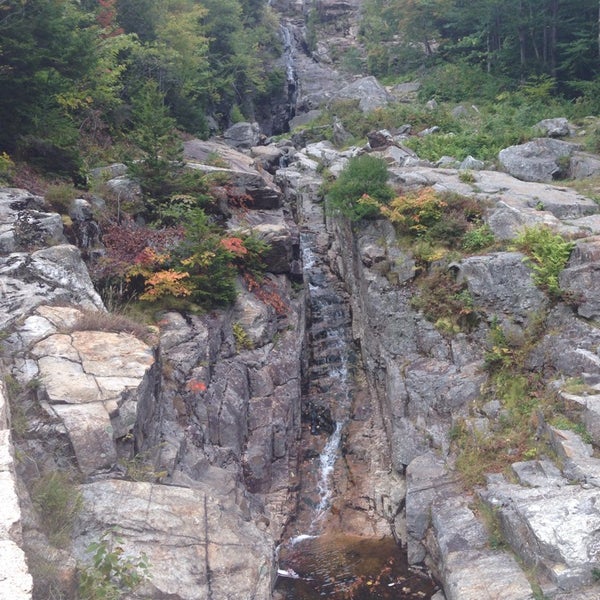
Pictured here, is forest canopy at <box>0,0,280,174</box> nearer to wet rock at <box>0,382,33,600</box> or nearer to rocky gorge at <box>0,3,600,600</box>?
rocky gorge at <box>0,3,600,600</box>

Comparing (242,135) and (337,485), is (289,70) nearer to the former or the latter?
(242,135)

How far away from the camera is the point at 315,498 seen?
13.4m

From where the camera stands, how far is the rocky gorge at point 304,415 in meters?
7.59

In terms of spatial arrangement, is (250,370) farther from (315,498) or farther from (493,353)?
(493,353)

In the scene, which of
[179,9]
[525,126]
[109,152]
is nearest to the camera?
[109,152]

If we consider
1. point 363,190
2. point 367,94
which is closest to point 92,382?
point 363,190

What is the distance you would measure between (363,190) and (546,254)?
20.8 ft

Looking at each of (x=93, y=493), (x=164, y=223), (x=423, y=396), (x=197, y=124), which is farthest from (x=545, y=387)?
(x=197, y=124)

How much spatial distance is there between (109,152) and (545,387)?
15417mm

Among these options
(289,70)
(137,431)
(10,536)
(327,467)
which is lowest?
(327,467)

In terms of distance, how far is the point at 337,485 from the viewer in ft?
45.1

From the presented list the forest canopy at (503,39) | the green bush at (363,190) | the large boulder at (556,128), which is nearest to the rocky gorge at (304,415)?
the green bush at (363,190)

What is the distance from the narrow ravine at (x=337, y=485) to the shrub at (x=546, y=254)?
5638 millimetres

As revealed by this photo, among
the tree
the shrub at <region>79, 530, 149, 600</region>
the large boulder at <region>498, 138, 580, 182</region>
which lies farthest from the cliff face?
the large boulder at <region>498, 138, 580, 182</region>
